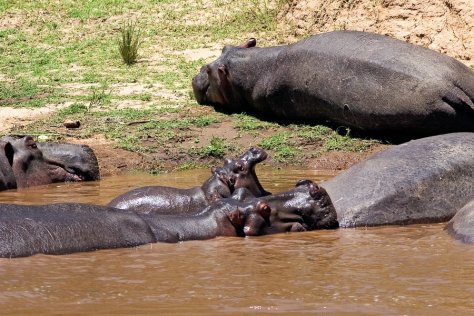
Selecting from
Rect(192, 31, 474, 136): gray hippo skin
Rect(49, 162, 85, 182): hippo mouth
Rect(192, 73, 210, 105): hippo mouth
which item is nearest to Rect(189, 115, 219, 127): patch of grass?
Rect(192, 31, 474, 136): gray hippo skin

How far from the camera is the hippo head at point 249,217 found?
6738 millimetres

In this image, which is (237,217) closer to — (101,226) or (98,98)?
(101,226)

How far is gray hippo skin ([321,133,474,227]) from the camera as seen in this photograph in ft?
23.6

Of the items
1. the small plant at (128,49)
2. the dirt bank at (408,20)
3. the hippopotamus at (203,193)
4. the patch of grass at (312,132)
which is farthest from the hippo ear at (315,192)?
the small plant at (128,49)

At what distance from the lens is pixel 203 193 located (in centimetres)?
763

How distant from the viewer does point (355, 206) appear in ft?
23.6

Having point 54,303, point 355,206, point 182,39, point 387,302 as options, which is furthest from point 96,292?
point 182,39

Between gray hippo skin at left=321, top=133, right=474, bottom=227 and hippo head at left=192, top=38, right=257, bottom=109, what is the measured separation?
4.86m

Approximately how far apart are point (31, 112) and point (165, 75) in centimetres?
204

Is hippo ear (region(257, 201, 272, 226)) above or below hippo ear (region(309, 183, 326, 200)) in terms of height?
below

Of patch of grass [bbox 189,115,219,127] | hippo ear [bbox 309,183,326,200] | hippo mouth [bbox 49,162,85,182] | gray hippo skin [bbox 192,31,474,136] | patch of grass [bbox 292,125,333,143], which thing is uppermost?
gray hippo skin [bbox 192,31,474,136]

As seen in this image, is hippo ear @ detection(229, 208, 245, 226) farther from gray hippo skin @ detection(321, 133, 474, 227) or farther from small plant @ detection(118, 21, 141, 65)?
small plant @ detection(118, 21, 141, 65)

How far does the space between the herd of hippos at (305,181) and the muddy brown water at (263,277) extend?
149mm

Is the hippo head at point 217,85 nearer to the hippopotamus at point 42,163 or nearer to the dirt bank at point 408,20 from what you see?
the dirt bank at point 408,20
